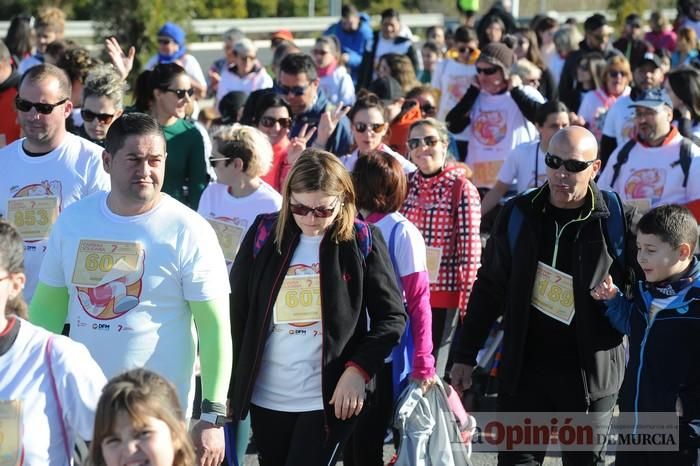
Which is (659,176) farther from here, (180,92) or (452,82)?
(452,82)

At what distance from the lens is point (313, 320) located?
15.7ft

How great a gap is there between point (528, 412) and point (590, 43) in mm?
10056

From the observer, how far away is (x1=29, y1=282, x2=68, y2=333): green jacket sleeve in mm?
4465

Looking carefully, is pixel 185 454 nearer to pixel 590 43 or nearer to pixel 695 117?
pixel 695 117

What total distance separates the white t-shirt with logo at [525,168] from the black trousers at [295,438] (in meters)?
3.68

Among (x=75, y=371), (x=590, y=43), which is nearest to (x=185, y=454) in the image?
(x=75, y=371)

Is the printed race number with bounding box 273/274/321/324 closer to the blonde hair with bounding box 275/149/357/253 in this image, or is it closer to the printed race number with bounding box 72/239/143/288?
the blonde hair with bounding box 275/149/357/253

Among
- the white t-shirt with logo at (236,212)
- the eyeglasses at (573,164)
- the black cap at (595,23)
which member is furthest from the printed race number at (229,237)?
the black cap at (595,23)

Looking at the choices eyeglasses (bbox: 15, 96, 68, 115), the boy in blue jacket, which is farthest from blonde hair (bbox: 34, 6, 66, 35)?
the boy in blue jacket

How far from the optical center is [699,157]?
778 centimetres

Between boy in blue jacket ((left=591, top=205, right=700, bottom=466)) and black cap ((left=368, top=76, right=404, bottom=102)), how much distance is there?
18.7 feet

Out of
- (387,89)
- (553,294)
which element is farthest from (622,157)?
(553,294)

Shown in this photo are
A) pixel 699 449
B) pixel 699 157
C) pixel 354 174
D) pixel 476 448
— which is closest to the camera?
pixel 699 449

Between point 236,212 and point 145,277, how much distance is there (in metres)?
2.30
